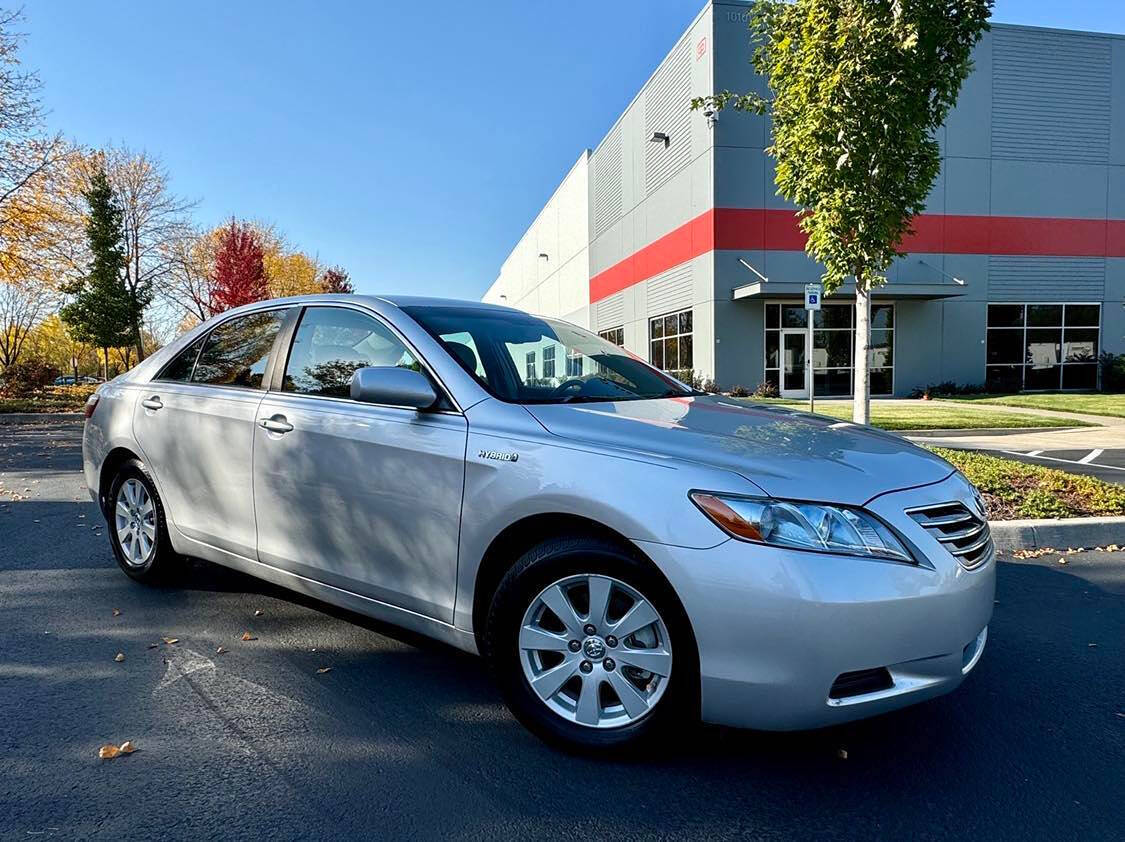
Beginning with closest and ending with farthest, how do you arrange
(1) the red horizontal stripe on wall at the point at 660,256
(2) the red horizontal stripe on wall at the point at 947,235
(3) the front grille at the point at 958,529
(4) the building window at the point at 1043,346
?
(3) the front grille at the point at 958,529, (2) the red horizontal stripe on wall at the point at 947,235, (1) the red horizontal stripe on wall at the point at 660,256, (4) the building window at the point at 1043,346

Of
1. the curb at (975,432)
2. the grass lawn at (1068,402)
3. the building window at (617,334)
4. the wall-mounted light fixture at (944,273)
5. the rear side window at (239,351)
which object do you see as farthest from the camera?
the building window at (617,334)

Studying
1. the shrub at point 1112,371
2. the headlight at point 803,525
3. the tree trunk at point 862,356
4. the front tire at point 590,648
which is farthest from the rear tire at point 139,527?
the shrub at point 1112,371

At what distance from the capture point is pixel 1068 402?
20.0 metres

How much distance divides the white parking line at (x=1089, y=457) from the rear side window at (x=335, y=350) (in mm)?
9712

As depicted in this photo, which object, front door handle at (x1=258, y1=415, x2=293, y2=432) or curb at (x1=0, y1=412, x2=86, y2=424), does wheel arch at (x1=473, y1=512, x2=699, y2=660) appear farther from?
curb at (x1=0, y1=412, x2=86, y2=424)

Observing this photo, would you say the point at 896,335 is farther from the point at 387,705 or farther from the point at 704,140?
the point at 387,705

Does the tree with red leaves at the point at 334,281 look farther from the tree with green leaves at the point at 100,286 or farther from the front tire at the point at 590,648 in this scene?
the front tire at the point at 590,648

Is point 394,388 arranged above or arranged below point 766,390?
above

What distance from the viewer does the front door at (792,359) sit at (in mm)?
23875

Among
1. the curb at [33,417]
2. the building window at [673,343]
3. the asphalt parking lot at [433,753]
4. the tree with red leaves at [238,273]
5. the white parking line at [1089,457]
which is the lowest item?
Result: the asphalt parking lot at [433,753]

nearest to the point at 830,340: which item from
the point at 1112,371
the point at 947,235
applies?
the point at 947,235

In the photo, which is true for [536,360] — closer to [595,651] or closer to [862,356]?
[595,651]

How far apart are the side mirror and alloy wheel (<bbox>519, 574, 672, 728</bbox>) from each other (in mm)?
890

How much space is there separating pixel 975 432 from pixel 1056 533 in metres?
8.70
